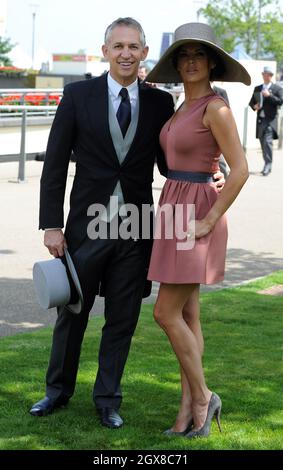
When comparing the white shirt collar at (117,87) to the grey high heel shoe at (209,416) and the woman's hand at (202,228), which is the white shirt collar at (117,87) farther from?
the grey high heel shoe at (209,416)

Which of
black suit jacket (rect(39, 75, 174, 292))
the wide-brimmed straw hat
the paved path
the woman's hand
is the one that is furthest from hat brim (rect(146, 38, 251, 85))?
the paved path

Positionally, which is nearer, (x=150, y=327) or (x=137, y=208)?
(x=137, y=208)

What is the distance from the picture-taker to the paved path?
850 centimetres

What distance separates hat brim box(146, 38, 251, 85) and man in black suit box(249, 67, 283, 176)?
14172 millimetres

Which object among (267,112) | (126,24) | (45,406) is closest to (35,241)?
(45,406)

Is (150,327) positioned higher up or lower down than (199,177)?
lower down

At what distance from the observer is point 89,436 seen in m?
5.12

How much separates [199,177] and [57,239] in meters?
0.81

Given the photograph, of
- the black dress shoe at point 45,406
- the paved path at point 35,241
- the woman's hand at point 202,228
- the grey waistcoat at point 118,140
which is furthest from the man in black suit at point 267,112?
the woman's hand at point 202,228

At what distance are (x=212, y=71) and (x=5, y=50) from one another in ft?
243

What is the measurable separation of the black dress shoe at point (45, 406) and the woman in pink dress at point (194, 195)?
76 centimetres

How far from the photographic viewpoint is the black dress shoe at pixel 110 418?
17.4 feet
